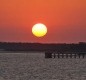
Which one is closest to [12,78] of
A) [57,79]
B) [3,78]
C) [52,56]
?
[3,78]

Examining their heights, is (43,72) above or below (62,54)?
above

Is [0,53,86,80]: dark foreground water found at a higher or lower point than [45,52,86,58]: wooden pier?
higher

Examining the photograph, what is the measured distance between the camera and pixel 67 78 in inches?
2704

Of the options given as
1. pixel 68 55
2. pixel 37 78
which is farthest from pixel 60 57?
pixel 37 78

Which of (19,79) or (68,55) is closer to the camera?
(19,79)

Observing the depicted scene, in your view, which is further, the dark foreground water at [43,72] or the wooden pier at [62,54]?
the wooden pier at [62,54]

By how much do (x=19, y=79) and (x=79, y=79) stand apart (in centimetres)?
808

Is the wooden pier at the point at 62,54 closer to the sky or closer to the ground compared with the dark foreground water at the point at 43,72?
closer to the ground

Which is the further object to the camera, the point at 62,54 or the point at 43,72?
the point at 62,54

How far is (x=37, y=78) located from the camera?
68938 millimetres

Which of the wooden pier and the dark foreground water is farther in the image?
the wooden pier

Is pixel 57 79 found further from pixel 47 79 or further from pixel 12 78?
pixel 12 78

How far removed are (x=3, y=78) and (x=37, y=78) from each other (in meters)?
4.69

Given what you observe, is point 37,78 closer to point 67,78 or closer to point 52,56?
point 67,78
